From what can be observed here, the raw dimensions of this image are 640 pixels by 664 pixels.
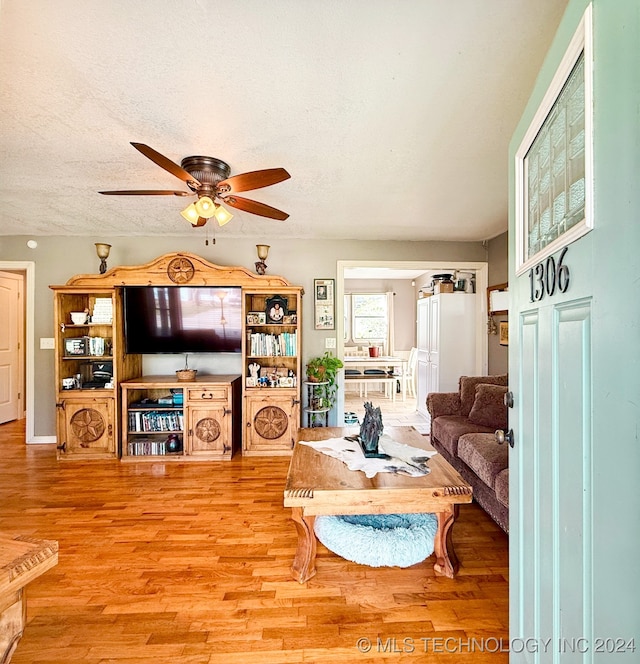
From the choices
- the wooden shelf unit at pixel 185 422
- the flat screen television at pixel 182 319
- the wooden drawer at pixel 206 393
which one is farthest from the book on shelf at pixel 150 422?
the flat screen television at pixel 182 319

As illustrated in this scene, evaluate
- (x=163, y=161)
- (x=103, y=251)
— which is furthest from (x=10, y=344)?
(x=163, y=161)

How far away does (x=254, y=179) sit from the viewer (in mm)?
2041

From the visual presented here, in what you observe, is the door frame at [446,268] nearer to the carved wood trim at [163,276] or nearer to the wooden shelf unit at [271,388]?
the wooden shelf unit at [271,388]

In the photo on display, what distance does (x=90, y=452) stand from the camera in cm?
372

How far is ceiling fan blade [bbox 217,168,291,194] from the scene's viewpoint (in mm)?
1945

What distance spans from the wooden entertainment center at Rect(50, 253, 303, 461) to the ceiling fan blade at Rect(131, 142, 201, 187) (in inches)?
68.6

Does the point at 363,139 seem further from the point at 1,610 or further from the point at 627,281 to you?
the point at 1,610

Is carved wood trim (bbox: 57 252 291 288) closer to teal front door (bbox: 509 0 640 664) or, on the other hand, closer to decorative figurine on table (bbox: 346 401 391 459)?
decorative figurine on table (bbox: 346 401 391 459)

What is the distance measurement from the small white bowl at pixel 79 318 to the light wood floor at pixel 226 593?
174 cm

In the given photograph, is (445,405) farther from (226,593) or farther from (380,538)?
(226,593)

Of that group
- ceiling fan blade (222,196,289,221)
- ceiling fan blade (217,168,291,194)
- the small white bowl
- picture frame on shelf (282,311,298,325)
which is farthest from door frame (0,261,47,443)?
ceiling fan blade (217,168,291,194)

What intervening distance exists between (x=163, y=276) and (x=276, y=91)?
→ 103 inches

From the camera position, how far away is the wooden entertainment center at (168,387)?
12.2 feet

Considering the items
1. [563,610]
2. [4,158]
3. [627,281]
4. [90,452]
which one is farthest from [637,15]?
[90,452]
